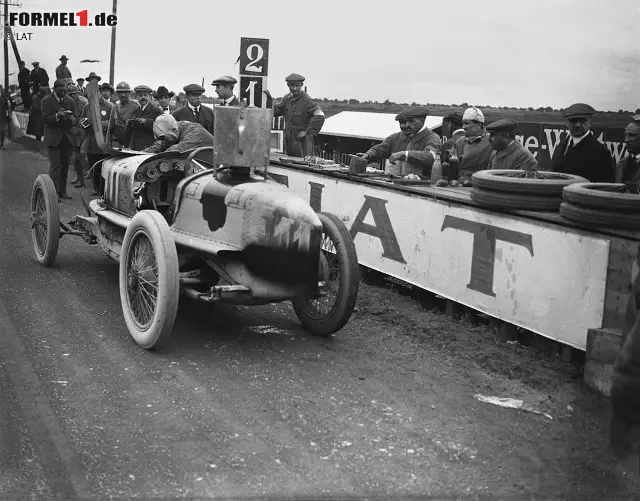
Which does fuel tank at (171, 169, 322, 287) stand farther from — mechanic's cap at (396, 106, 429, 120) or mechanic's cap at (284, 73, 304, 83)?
mechanic's cap at (284, 73, 304, 83)

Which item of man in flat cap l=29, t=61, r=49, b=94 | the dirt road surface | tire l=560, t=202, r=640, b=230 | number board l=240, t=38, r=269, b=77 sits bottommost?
the dirt road surface

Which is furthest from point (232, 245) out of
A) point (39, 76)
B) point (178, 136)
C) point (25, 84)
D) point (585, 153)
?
point (25, 84)

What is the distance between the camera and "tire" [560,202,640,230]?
541 centimetres

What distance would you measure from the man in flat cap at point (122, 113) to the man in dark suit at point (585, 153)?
25.3ft

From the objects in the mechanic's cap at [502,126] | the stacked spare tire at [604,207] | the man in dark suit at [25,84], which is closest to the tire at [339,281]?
the stacked spare tire at [604,207]

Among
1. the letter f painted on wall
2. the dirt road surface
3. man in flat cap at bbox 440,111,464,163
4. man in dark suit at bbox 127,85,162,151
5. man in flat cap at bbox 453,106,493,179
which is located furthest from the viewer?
man in dark suit at bbox 127,85,162,151

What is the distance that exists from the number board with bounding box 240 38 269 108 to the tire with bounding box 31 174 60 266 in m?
3.52

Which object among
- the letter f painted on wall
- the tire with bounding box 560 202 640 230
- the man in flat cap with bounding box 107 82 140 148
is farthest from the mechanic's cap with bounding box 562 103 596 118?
the man in flat cap with bounding box 107 82 140 148

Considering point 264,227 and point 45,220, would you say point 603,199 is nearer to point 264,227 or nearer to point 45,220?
point 264,227

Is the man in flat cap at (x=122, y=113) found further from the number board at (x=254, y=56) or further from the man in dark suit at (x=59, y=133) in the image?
the number board at (x=254, y=56)

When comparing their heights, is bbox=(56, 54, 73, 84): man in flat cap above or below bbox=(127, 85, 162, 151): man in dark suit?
above

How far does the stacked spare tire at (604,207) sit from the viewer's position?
17.7 feet

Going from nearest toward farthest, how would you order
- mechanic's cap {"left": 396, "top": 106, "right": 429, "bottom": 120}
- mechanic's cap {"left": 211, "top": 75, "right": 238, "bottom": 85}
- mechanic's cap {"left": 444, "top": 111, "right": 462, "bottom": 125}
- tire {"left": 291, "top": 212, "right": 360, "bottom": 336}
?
tire {"left": 291, "top": 212, "right": 360, "bottom": 336}
mechanic's cap {"left": 396, "top": 106, "right": 429, "bottom": 120}
mechanic's cap {"left": 444, "top": 111, "right": 462, "bottom": 125}
mechanic's cap {"left": 211, "top": 75, "right": 238, "bottom": 85}

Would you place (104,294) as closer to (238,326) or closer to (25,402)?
(238,326)
